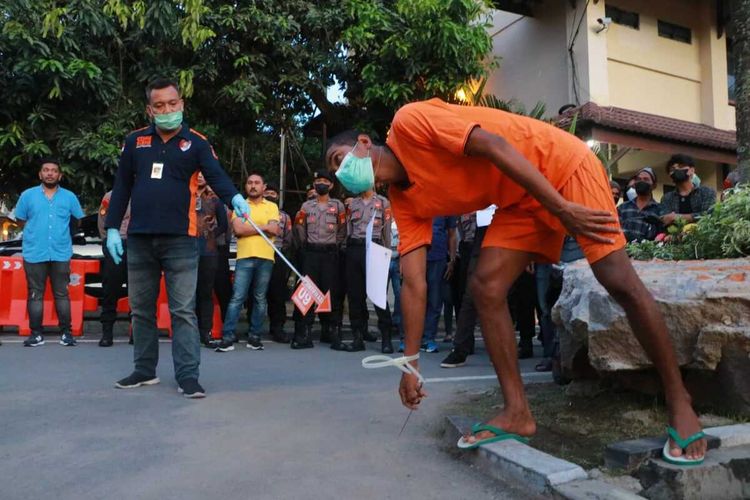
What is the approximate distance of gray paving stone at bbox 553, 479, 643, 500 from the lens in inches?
87.2

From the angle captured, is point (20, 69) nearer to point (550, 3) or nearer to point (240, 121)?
point (240, 121)

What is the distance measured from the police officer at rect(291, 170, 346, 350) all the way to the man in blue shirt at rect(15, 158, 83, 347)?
2488 mm

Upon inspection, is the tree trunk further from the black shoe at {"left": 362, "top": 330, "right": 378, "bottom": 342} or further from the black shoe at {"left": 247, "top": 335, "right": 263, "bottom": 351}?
the black shoe at {"left": 247, "top": 335, "right": 263, "bottom": 351}

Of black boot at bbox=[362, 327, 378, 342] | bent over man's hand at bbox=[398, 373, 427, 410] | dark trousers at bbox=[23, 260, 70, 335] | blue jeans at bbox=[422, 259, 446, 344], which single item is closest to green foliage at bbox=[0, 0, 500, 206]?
dark trousers at bbox=[23, 260, 70, 335]

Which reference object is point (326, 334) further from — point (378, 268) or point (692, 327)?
point (692, 327)

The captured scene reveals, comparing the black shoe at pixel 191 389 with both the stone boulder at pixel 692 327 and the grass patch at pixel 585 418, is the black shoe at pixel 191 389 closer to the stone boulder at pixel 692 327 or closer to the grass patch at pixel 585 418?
the grass patch at pixel 585 418

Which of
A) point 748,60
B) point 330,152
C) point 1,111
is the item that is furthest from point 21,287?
point 748,60

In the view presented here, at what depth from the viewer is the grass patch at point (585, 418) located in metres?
2.99

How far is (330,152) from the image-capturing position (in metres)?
3.08

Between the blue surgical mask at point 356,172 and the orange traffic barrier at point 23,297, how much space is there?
5970 mm

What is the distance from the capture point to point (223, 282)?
7.67m

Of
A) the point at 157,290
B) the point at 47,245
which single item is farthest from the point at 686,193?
the point at 47,245

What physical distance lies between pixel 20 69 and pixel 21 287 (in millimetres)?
2776

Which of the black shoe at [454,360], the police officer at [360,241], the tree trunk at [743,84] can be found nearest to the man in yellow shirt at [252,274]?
the police officer at [360,241]
